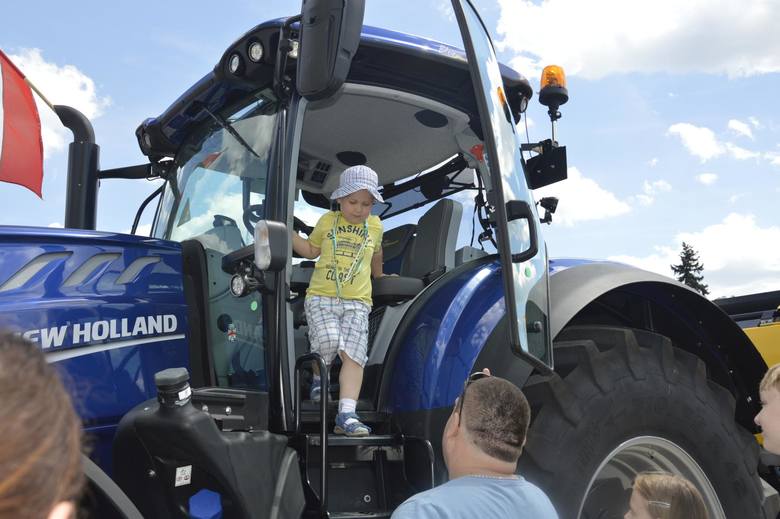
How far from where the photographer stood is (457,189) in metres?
3.65

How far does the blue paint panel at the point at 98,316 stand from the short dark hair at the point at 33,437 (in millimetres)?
1612

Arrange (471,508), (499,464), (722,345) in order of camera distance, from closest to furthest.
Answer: (471,508) → (499,464) → (722,345)

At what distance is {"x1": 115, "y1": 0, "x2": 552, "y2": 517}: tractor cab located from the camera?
2.51 meters

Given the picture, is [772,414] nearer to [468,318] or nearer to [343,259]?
[468,318]

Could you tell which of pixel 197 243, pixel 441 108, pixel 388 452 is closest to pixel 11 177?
pixel 197 243

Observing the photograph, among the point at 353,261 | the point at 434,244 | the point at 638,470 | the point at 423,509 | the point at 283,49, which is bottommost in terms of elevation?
the point at 638,470

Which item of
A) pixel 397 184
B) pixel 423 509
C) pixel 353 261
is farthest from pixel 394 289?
pixel 423 509

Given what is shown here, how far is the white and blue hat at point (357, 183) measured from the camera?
302 cm

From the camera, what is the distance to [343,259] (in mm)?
2930

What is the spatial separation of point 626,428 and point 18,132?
363cm

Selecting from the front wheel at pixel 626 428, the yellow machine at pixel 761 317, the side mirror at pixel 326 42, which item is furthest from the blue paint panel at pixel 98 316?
the yellow machine at pixel 761 317

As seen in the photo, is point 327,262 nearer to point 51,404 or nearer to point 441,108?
point 441,108

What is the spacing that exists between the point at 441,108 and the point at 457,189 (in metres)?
0.58

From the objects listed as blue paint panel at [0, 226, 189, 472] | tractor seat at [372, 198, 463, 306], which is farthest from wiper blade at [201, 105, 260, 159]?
tractor seat at [372, 198, 463, 306]
